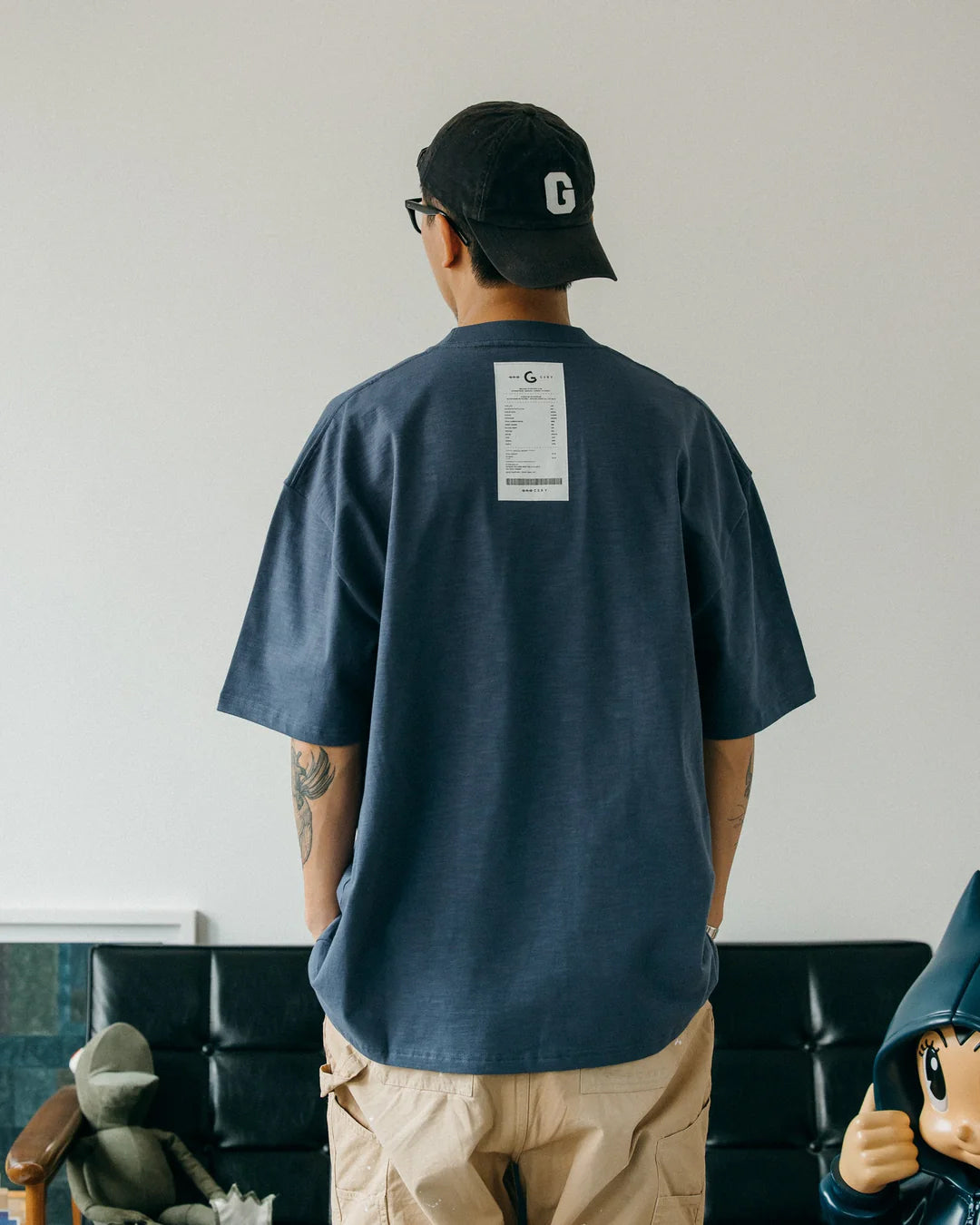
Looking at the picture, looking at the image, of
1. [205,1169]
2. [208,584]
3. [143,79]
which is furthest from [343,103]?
[205,1169]

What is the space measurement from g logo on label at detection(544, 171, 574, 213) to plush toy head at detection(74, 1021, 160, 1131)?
1.61 meters

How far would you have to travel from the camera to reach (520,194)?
3.55 feet

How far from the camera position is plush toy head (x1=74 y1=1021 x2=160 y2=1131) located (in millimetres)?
1919

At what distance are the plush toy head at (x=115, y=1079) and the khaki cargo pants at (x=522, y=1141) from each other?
86 centimetres

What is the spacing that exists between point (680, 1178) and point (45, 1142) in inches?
46.2

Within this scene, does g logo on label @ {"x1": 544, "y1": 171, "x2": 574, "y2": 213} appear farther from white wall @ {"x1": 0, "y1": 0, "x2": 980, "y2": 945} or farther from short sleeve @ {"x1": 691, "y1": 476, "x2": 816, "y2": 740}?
white wall @ {"x1": 0, "y1": 0, "x2": 980, "y2": 945}

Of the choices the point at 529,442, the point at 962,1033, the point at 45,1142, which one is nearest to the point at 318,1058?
the point at 45,1142

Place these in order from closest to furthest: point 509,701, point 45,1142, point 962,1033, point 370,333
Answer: point 509,701 → point 962,1033 → point 45,1142 → point 370,333

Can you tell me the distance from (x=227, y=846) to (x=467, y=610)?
1351 mm

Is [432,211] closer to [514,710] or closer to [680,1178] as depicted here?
[514,710]

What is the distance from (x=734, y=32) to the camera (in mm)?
2182

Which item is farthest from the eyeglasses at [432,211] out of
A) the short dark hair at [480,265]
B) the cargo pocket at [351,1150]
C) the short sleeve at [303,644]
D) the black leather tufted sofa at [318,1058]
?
the black leather tufted sofa at [318,1058]

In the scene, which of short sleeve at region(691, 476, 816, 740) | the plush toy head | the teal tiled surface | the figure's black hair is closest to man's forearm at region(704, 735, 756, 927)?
short sleeve at region(691, 476, 816, 740)

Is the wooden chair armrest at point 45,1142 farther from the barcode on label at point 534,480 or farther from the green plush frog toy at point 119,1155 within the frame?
the barcode on label at point 534,480
